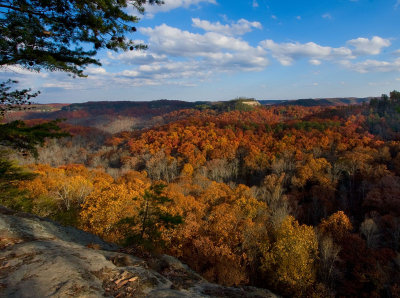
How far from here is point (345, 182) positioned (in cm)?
4916

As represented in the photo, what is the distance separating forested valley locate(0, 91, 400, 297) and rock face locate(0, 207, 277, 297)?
267 cm

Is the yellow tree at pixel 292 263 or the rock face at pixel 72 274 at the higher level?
the rock face at pixel 72 274

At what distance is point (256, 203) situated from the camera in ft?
106

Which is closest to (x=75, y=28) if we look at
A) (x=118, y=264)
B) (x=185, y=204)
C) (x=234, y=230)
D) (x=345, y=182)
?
(x=118, y=264)

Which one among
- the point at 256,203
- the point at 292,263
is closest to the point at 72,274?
the point at 292,263

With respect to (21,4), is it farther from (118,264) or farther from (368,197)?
(368,197)

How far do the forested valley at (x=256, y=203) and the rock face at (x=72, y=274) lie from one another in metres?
2.67

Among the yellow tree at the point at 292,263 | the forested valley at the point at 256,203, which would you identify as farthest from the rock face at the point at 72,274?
the yellow tree at the point at 292,263

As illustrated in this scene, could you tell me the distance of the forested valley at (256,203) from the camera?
17672mm

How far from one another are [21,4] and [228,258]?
1947 cm

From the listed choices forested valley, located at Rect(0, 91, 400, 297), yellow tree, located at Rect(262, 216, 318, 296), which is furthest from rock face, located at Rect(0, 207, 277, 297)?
yellow tree, located at Rect(262, 216, 318, 296)

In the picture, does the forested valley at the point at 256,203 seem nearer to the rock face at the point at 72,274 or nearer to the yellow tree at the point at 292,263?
the yellow tree at the point at 292,263

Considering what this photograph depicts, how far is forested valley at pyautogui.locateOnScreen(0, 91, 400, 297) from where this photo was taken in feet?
58.0

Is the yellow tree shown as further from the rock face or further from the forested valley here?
the rock face
